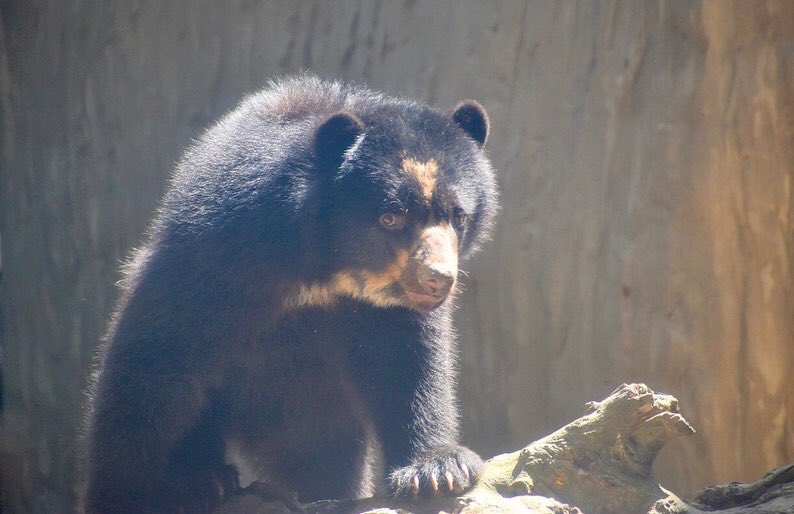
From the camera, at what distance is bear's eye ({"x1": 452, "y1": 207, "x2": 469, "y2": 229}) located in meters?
4.45

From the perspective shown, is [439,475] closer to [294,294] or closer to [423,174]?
[294,294]

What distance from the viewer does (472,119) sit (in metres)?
4.83

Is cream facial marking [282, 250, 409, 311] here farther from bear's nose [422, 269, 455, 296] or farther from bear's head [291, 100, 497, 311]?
bear's nose [422, 269, 455, 296]

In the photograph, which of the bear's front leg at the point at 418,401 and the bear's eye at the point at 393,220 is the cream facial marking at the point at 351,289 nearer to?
the bear's eye at the point at 393,220

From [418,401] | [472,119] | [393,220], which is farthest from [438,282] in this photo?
[472,119]

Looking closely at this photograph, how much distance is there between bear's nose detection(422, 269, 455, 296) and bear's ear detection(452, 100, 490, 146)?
3.36 feet

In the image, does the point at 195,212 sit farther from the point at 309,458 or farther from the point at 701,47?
the point at 701,47

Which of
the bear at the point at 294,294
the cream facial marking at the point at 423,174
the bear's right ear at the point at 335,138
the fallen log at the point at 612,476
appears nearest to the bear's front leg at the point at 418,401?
the bear at the point at 294,294

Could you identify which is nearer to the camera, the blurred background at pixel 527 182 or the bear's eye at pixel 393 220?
the bear's eye at pixel 393 220

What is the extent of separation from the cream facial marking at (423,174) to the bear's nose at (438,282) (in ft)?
1.25

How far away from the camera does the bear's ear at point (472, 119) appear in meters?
4.79

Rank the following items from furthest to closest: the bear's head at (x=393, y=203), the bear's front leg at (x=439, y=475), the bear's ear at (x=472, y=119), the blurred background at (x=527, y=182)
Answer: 1. the blurred background at (x=527, y=182)
2. the bear's ear at (x=472, y=119)
3. the bear's head at (x=393, y=203)
4. the bear's front leg at (x=439, y=475)

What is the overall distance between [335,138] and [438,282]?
0.85 m

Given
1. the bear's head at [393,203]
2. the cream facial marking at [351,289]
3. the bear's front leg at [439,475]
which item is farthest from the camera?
the cream facial marking at [351,289]
